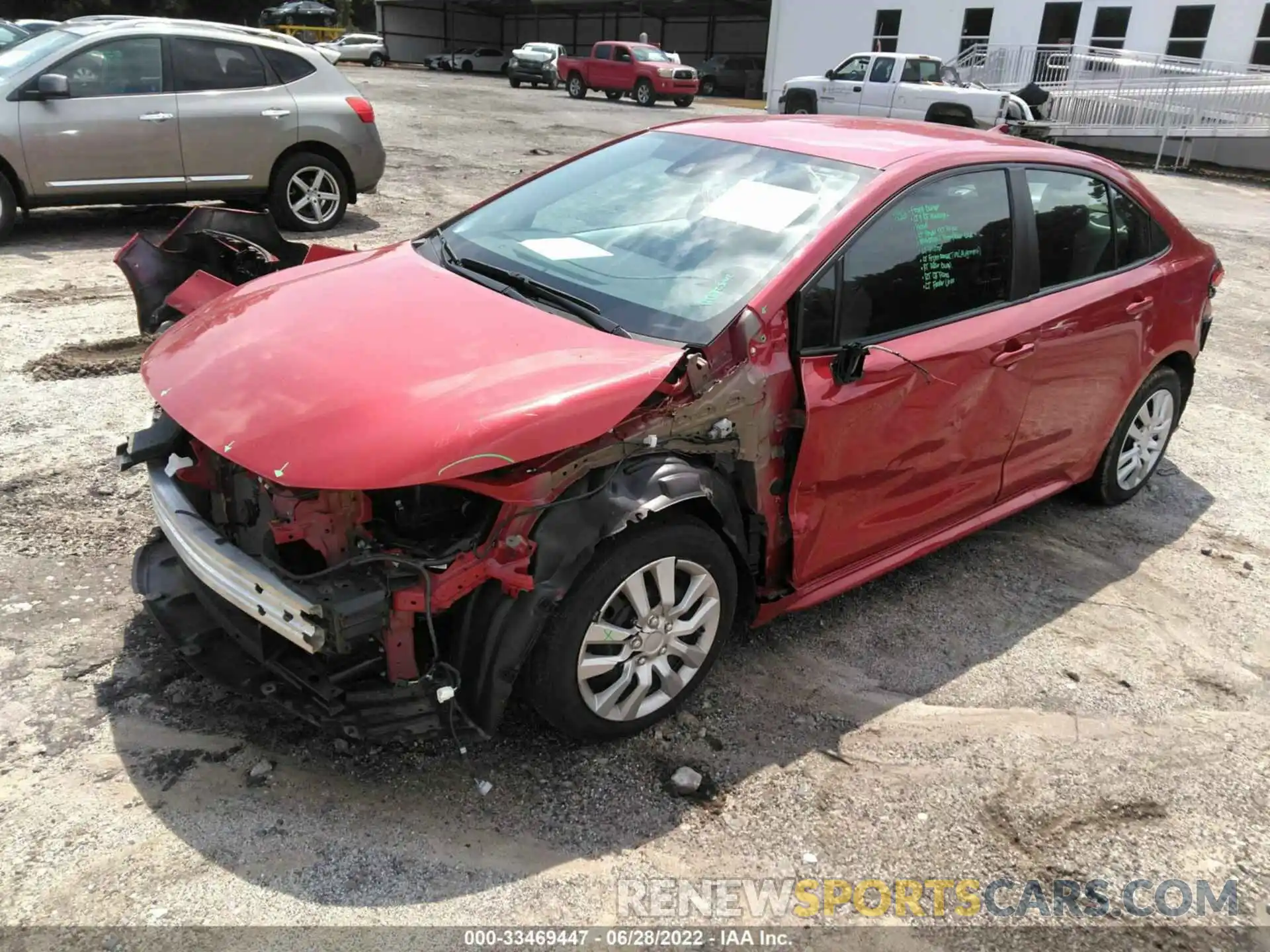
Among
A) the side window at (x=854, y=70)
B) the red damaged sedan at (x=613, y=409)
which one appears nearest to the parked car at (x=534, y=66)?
the side window at (x=854, y=70)

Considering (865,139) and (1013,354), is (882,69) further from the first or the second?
(1013,354)

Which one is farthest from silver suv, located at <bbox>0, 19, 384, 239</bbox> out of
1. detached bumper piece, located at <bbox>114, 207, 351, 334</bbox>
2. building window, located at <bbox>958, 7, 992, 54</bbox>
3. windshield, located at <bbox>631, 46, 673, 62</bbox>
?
building window, located at <bbox>958, 7, 992, 54</bbox>

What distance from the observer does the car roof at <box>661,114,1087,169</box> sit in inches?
137

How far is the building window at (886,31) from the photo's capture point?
27531 mm

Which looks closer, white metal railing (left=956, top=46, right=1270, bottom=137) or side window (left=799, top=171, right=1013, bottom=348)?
side window (left=799, top=171, right=1013, bottom=348)

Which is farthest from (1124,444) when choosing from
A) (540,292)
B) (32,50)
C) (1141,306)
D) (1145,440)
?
(32,50)

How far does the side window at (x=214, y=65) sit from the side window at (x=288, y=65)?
0.37 feet

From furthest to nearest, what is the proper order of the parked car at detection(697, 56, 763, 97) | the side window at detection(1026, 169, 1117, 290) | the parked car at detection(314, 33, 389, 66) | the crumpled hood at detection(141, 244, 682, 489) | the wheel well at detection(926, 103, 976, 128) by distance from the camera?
the parked car at detection(314, 33, 389, 66)
the parked car at detection(697, 56, 763, 97)
the wheel well at detection(926, 103, 976, 128)
the side window at detection(1026, 169, 1117, 290)
the crumpled hood at detection(141, 244, 682, 489)

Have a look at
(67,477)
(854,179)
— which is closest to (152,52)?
(67,477)

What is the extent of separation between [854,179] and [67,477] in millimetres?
3581

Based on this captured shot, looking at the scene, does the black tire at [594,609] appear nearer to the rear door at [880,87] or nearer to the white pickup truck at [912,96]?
the white pickup truck at [912,96]

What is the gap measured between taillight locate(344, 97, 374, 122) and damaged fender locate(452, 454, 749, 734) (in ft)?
24.3

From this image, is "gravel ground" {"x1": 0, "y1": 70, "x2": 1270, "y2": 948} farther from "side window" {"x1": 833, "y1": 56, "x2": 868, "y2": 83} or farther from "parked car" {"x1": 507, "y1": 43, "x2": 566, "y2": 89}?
"parked car" {"x1": 507, "y1": 43, "x2": 566, "y2": 89}

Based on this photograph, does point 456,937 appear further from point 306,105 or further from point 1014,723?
point 306,105
